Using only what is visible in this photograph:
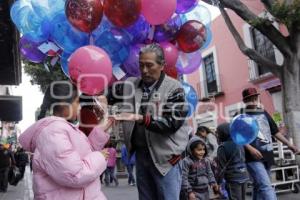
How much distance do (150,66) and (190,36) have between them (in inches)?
48.8

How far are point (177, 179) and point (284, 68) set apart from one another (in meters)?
7.68

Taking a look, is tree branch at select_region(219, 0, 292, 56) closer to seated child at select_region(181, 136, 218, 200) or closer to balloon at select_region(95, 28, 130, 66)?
seated child at select_region(181, 136, 218, 200)

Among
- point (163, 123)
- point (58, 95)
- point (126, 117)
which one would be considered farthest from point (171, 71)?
point (58, 95)

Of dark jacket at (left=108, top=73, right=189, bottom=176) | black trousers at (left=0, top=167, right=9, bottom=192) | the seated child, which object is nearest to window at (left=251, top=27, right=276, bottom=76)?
black trousers at (left=0, top=167, right=9, bottom=192)

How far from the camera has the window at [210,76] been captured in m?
20.4

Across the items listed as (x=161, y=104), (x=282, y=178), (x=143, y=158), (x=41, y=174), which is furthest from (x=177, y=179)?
(x=282, y=178)

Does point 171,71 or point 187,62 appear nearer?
point 171,71

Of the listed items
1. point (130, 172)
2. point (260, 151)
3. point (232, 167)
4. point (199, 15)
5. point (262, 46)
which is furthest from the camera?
point (262, 46)

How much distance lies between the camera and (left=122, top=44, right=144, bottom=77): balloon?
12.8 feet

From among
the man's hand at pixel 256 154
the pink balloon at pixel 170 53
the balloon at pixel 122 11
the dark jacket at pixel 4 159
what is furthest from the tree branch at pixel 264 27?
the dark jacket at pixel 4 159

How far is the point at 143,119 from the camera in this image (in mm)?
2875

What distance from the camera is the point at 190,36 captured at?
13.7ft

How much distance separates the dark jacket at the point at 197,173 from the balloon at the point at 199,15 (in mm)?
1635

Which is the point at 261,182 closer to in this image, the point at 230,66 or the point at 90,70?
the point at 90,70
